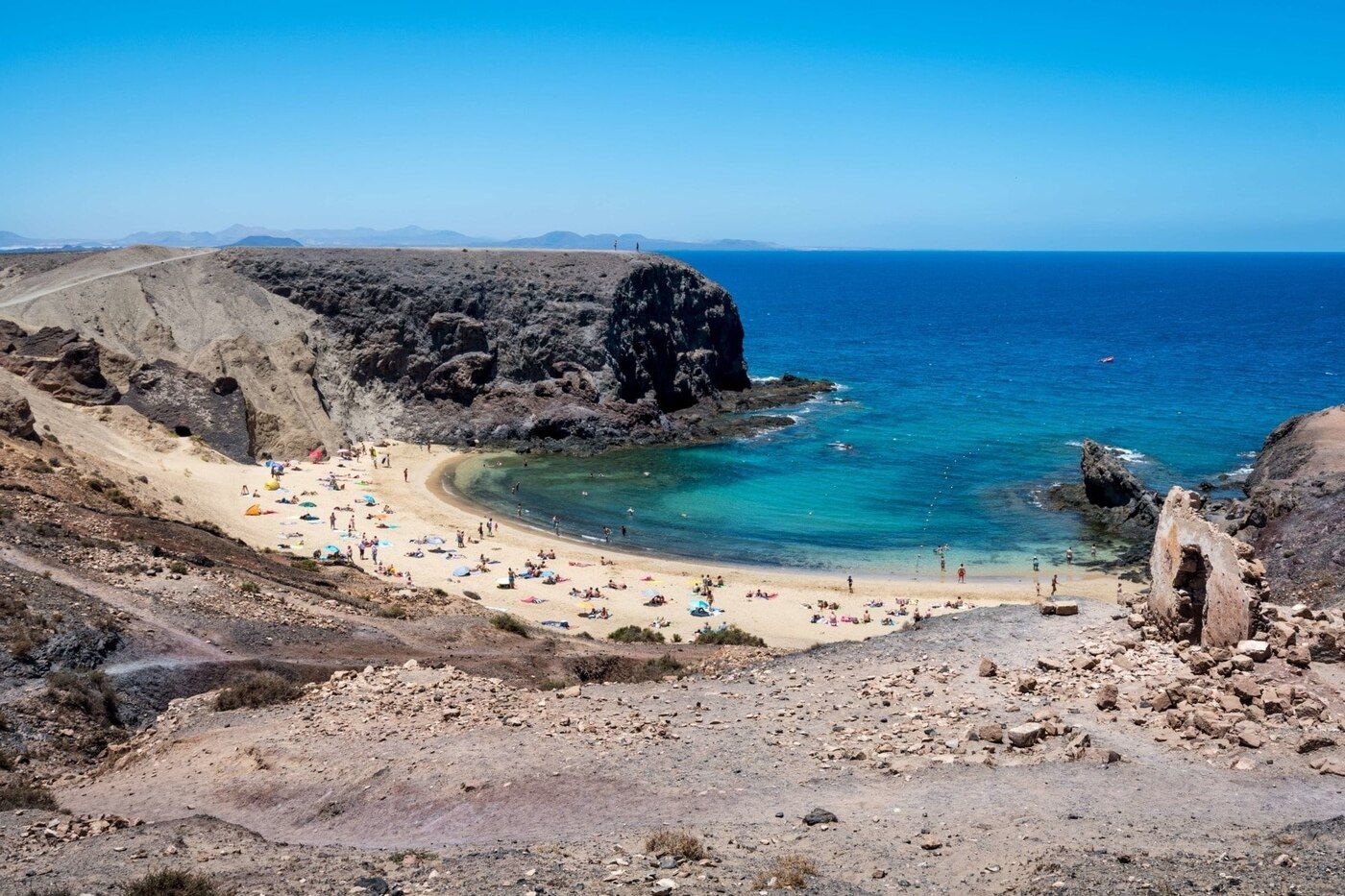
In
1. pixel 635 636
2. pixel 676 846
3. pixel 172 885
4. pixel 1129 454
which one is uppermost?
pixel 172 885

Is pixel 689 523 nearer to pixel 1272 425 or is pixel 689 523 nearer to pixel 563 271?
pixel 563 271

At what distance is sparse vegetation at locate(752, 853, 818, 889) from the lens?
11.5 meters

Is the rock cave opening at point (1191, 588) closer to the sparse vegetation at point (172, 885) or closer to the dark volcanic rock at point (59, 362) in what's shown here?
the sparse vegetation at point (172, 885)

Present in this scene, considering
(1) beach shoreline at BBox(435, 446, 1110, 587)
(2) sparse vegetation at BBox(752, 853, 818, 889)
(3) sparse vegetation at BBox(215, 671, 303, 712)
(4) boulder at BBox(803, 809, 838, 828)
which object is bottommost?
(1) beach shoreline at BBox(435, 446, 1110, 587)

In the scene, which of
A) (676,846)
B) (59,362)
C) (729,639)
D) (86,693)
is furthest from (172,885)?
(59,362)

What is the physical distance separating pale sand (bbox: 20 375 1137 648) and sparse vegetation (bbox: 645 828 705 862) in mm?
17774

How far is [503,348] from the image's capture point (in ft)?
210

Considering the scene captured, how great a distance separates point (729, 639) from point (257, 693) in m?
13.5

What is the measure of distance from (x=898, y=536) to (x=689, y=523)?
9.00 m

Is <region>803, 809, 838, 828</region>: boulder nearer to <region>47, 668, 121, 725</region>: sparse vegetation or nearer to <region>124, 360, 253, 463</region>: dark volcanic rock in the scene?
<region>47, 668, 121, 725</region>: sparse vegetation

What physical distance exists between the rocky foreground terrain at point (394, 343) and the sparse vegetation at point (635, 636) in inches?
1140

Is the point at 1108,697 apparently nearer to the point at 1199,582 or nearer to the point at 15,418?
the point at 1199,582

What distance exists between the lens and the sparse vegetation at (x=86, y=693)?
17047 millimetres

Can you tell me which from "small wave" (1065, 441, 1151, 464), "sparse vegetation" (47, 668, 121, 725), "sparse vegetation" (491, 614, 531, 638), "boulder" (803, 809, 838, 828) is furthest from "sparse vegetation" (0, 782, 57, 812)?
"small wave" (1065, 441, 1151, 464)
